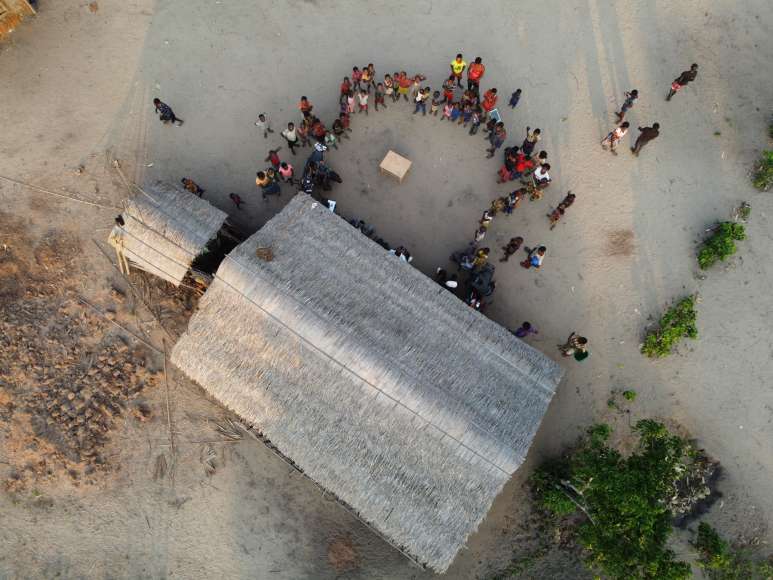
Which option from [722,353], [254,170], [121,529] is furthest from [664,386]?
[121,529]

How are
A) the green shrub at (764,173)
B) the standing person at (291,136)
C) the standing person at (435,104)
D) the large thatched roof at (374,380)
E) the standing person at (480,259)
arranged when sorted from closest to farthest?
the large thatched roof at (374,380)
the standing person at (480,259)
the standing person at (291,136)
the green shrub at (764,173)
the standing person at (435,104)

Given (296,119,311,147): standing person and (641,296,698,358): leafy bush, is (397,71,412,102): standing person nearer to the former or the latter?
(296,119,311,147): standing person

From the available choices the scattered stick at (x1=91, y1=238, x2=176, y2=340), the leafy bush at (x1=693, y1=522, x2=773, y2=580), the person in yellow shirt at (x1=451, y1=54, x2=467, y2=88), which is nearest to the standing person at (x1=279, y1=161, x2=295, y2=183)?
the scattered stick at (x1=91, y1=238, x2=176, y2=340)

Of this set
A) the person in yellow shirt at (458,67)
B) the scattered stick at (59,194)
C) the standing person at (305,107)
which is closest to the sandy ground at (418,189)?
the scattered stick at (59,194)

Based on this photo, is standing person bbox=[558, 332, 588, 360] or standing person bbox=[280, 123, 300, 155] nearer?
standing person bbox=[558, 332, 588, 360]

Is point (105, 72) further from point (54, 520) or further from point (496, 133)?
point (54, 520)

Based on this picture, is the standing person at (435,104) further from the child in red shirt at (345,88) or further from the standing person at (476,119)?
the child in red shirt at (345,88)
